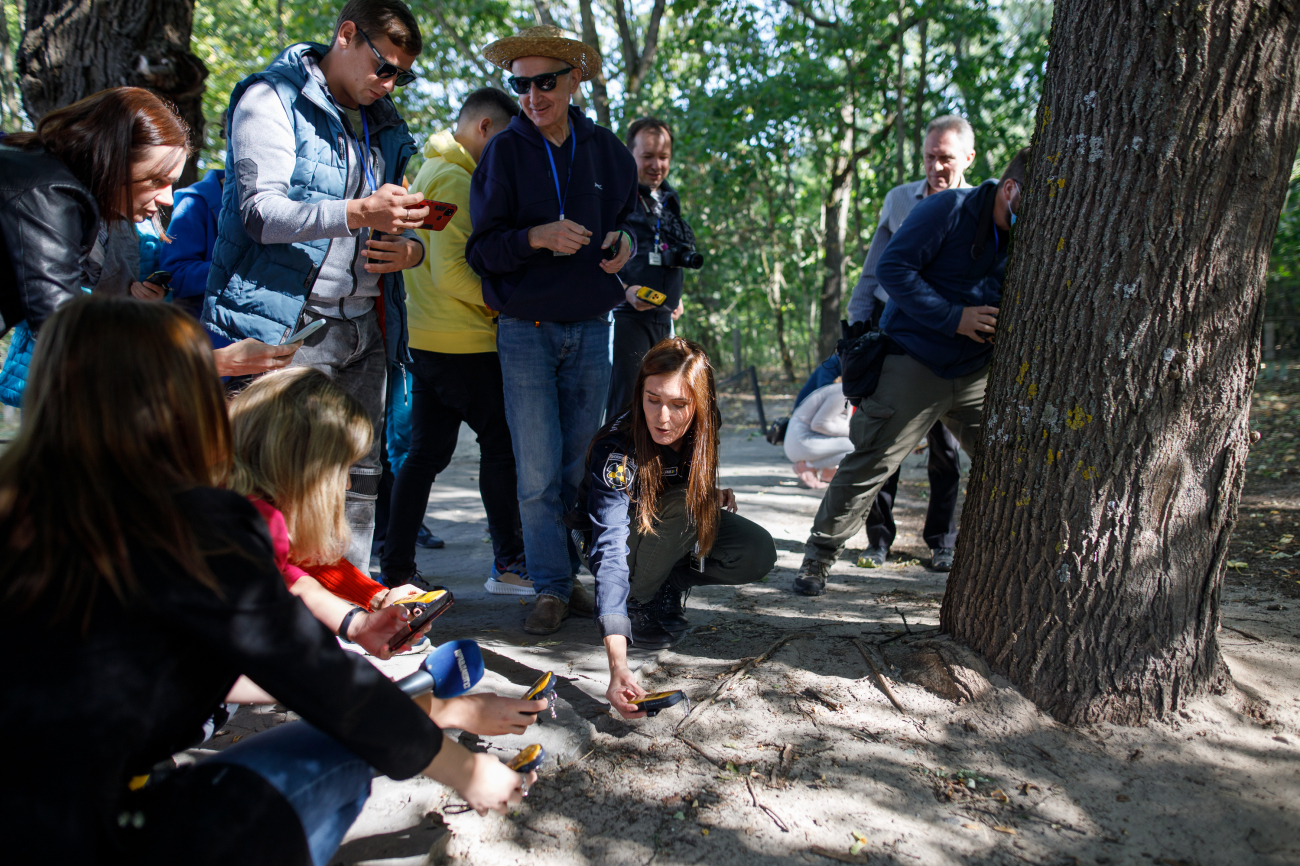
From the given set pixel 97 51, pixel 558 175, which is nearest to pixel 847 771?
pixel 558 175

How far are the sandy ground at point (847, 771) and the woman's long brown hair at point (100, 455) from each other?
943 mm

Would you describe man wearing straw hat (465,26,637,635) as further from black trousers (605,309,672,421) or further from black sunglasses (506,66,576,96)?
black trousers (605,309,672,421)

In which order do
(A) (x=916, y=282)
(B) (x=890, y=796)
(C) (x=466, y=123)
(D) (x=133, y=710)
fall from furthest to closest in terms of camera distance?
(C) (x=466, y=123) < (A) (x=916, y=282) < (B) (x=890, y=796) < (D) (x=133, y=710)

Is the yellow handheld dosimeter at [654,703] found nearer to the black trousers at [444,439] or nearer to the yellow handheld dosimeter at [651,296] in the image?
the black trousers at [444,439]

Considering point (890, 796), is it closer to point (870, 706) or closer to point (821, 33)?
point (870, 706)

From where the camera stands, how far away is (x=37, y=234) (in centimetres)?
199

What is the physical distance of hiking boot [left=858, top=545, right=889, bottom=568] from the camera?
410 cm

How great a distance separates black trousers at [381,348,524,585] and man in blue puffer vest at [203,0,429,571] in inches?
15.2

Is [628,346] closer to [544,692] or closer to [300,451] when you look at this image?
[544,692]

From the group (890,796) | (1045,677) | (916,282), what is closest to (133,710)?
(890,796)

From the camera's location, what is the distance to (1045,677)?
7.79ft

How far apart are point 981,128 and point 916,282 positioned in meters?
7.99

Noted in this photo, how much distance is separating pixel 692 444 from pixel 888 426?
42.8 inches

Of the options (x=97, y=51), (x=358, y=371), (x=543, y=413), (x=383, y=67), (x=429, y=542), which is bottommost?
(x=429, y=542)
